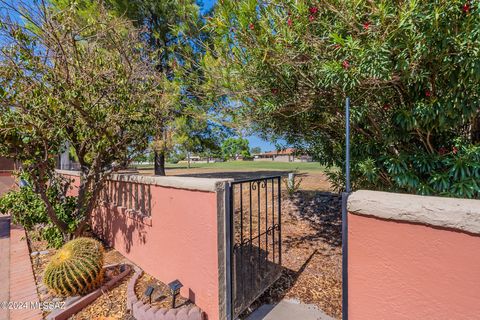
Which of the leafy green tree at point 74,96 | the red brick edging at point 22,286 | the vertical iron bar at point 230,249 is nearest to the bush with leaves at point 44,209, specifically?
the leafy green tree at point 74,96

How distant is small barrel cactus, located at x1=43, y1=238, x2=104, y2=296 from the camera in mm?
3131

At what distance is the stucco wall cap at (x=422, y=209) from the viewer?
1243 millimetres

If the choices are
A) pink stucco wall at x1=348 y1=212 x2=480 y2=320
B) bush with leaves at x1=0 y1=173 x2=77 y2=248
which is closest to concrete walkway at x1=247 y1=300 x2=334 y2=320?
pink stucco wall at x1=348 y1=212 x2=480 y2=320

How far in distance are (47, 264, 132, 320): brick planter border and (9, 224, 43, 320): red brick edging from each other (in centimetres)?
23

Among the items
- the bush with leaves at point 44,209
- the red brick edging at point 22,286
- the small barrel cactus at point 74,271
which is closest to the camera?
the red brick edging at point 22,286

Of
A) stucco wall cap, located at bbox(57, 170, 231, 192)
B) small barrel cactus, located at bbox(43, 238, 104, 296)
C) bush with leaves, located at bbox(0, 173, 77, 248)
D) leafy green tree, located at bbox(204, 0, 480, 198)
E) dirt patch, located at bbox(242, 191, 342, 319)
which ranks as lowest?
dirt patch, located at bbox(242, 191, 342, 319)

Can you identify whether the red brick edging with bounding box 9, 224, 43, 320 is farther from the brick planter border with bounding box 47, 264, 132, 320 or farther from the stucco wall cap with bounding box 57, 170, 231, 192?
the stucco wall cap with bounding box 57, 170, 231, 192

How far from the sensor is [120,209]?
4398 millimetres

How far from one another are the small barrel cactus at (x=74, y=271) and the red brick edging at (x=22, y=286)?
0.28m

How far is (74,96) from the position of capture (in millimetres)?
3459

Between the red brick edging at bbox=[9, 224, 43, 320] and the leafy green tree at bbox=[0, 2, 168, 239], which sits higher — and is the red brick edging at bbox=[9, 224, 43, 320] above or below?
below

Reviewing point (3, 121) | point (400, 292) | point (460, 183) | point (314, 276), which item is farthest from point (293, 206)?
point (3, 121)

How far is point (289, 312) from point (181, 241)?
1562 mm

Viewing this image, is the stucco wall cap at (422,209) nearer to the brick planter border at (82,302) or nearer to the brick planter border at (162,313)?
the brick planter border at (162,313)
